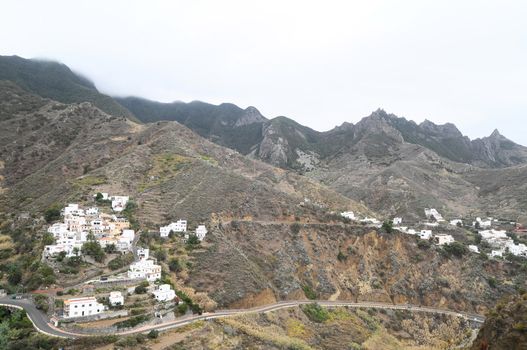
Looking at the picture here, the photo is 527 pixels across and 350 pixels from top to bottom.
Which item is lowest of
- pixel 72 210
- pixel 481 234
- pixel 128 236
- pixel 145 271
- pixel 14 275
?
pixel 14 275

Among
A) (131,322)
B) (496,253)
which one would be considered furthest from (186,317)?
(496,253)

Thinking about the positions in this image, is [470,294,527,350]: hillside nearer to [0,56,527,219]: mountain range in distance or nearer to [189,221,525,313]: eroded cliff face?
[189,221,525,313]: eroded cliff face

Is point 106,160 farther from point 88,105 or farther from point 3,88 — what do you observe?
point 3,88

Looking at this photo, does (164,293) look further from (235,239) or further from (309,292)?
(309,292)

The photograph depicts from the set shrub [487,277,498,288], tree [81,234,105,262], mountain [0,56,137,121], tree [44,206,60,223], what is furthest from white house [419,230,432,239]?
mountain [0,56,137,121]

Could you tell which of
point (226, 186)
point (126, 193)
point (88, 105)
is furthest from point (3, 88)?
point (226, 186)
